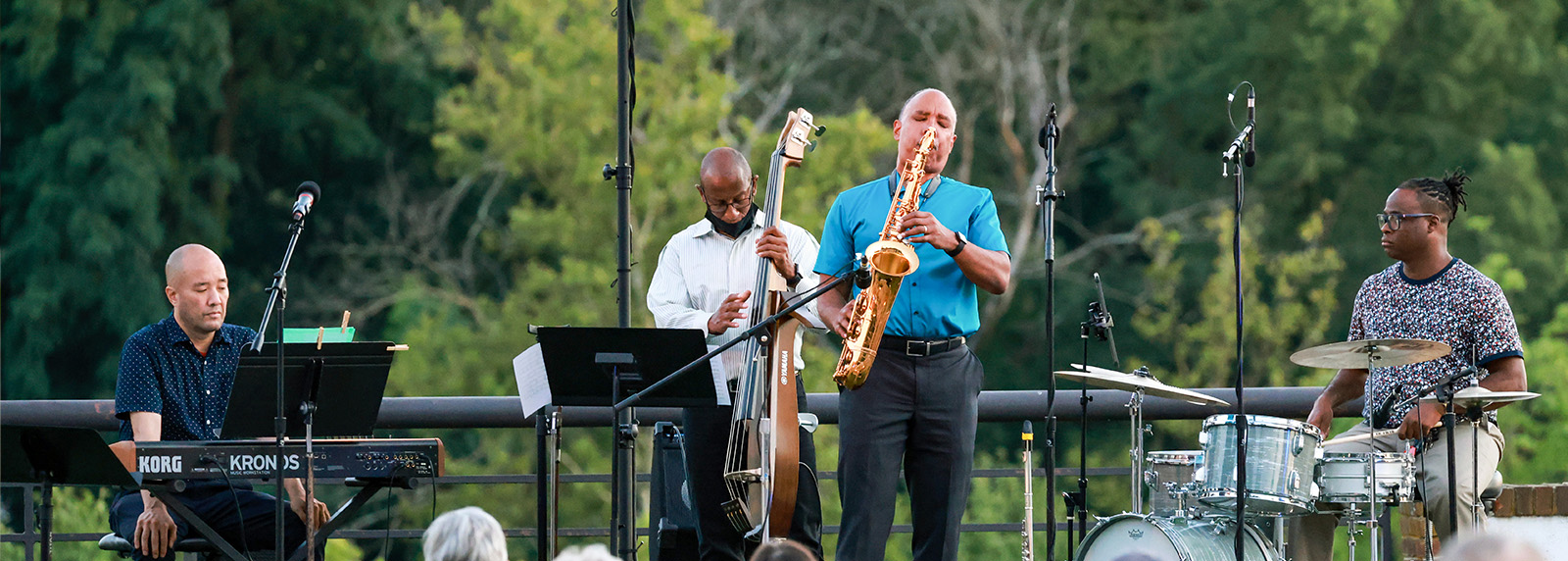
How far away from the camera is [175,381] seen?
20.0 ft

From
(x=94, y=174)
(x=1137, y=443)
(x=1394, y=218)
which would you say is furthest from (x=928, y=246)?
(x=94, y=174)

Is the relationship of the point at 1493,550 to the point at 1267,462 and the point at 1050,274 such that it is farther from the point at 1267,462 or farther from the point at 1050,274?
the point at 1267,462

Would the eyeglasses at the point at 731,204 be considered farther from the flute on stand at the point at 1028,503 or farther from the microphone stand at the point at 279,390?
the microphone stand at the point at 279,390

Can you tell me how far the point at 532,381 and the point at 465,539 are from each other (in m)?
1.64

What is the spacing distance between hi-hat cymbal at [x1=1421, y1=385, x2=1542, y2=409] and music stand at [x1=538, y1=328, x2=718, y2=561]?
236 cm

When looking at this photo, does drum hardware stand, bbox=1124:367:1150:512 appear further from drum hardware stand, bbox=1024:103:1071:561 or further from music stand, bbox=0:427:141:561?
music stand, bbox=0:427:141:561

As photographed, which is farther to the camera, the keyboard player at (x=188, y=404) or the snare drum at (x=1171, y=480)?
→ the snare drum at (x=1171, y=480)

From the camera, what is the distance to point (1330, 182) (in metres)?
22.4

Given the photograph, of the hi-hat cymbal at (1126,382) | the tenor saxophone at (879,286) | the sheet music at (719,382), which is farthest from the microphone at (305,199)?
the hi-hat cymbal at (1126,382)

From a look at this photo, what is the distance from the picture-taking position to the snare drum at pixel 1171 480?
248 inches

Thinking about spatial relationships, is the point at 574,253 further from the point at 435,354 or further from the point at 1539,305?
the point at 1539,305

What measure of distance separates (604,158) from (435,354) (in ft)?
8.53

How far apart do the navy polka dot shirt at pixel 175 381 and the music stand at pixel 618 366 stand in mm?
1294

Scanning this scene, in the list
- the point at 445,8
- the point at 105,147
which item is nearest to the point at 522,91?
the point at 445,8
